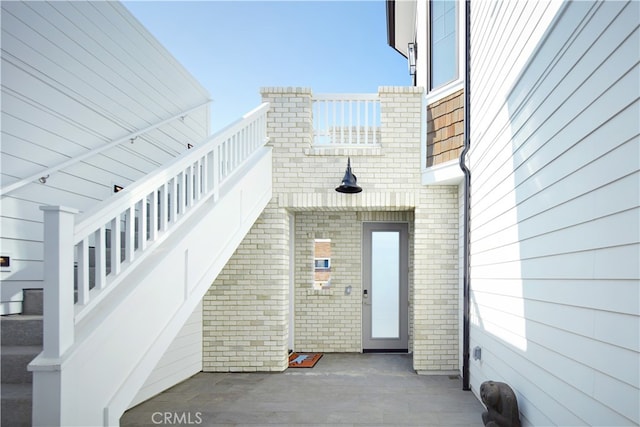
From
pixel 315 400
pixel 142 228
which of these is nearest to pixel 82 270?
pixel 142 228

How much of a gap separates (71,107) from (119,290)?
2325 mm

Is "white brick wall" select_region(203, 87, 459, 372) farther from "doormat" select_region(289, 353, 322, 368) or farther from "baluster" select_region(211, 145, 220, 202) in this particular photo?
"baluster" select_region(211, 145, 220, 202)

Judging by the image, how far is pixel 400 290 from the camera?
6.66 metres

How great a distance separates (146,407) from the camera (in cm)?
401

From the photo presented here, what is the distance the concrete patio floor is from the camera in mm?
3639

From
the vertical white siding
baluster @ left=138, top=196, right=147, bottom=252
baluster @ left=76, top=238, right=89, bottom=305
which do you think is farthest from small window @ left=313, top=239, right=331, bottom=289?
baluster @ left=76, top=238, right=89, bottom=305

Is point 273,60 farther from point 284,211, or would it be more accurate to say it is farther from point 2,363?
point 2,363

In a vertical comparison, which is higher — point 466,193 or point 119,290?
point 466,193

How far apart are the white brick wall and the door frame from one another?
125cm

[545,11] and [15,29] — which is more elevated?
[15,29]

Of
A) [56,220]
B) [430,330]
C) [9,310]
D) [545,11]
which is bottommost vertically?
[430,330]

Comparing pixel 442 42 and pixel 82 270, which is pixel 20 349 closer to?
pixel 82 270

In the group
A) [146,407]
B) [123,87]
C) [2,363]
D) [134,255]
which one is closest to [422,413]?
[146,407]

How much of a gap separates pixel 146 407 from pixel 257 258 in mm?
2113
